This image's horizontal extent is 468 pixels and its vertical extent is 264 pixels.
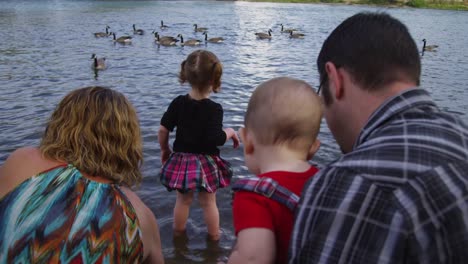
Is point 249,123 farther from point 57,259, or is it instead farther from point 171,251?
point 171,251

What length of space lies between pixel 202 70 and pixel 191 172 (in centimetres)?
101

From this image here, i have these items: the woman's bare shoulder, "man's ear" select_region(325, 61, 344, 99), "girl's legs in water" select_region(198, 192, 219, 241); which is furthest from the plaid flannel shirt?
"girl's legs in water" select_region(198, 192, 219, 241)

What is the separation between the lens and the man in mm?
1509

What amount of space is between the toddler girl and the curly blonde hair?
1.84 metres

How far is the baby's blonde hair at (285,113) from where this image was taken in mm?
2168

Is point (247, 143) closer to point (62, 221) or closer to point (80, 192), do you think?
point (80, 192)

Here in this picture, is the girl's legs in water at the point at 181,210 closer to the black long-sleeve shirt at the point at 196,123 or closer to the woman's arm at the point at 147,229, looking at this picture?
the black long-sleeve shirt at the point at 196,123

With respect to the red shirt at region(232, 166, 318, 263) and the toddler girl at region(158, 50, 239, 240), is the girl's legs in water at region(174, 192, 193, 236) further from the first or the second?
the red shirt at region(232, 166, 318, 263)

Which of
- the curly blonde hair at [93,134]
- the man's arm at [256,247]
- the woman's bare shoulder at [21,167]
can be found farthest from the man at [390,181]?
the woman's bare shoulder at [21,167]

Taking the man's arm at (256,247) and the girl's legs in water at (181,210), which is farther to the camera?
the girl's legs in water at (181,210)

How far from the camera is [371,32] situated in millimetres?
2094

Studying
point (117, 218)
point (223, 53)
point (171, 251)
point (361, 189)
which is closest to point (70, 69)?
point (223, 53)

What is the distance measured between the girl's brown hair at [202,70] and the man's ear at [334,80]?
2260mm

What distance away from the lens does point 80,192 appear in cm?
221
